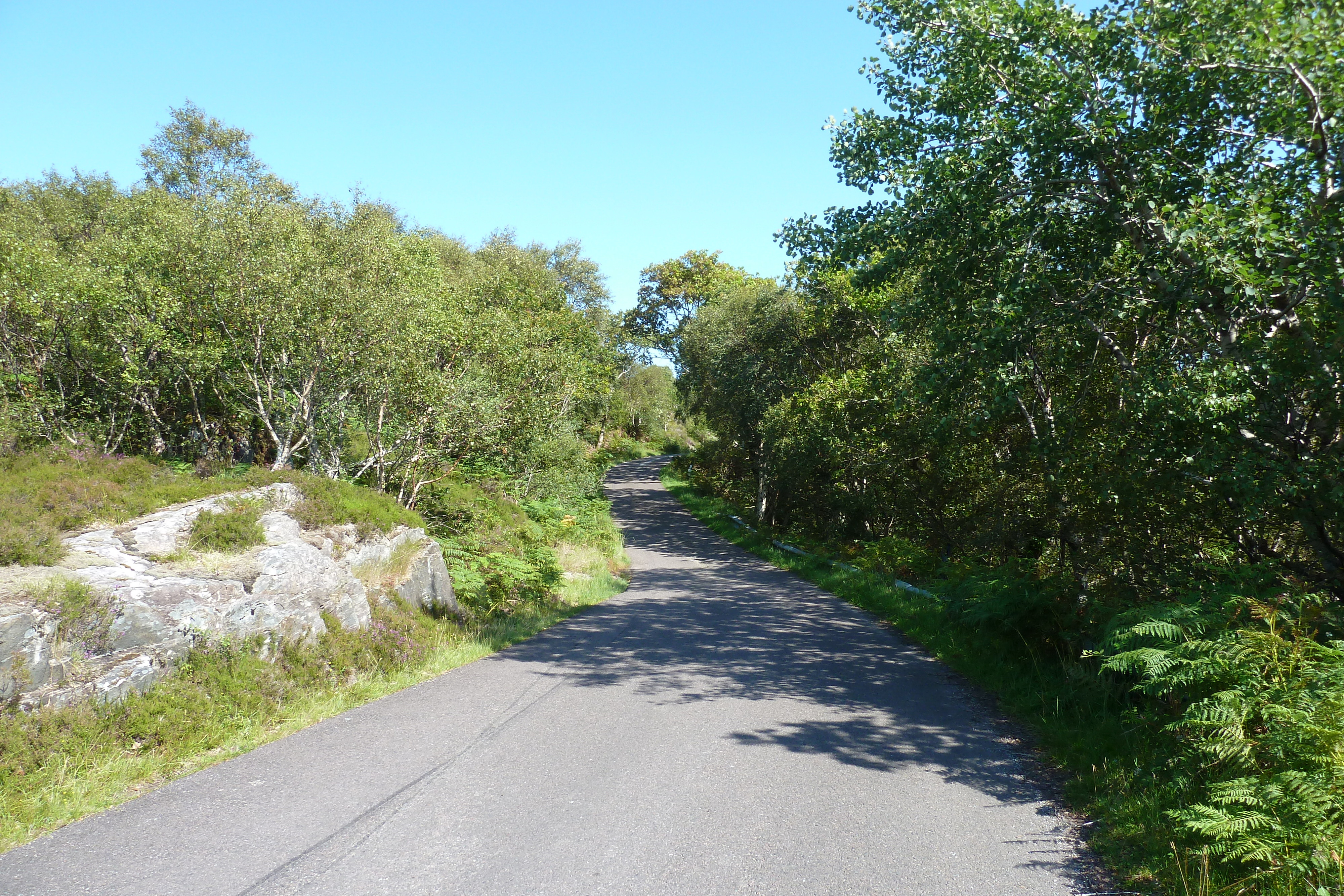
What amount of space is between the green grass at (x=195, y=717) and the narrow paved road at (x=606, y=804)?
288mm

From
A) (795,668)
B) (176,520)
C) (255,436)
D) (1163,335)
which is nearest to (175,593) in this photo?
(176,520)

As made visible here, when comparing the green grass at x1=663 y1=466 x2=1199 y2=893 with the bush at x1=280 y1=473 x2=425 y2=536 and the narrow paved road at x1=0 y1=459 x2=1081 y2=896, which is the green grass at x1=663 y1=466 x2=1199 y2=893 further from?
the bush at x1=280 y1=473 x2=425 y2=536

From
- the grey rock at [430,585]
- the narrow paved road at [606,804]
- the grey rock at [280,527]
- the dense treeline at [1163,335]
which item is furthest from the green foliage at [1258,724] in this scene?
the grey rock at [430,585]

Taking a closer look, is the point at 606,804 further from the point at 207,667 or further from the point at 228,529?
the point at 228,529

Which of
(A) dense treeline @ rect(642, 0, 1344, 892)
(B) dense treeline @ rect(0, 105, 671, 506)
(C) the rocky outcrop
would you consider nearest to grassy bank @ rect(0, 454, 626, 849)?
(C) the rocky outcrop

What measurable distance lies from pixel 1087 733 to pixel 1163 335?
467 cm

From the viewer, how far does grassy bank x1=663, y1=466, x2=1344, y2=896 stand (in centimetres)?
402

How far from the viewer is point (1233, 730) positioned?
4.55m

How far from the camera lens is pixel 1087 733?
6488mm

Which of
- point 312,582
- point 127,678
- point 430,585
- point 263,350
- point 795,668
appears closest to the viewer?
point 127,678

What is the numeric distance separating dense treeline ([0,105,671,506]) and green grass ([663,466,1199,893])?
31.2 ft

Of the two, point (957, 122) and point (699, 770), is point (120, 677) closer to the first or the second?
point (699, 770)

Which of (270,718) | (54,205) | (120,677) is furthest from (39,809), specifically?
(54,205)

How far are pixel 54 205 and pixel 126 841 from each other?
2784 cm
